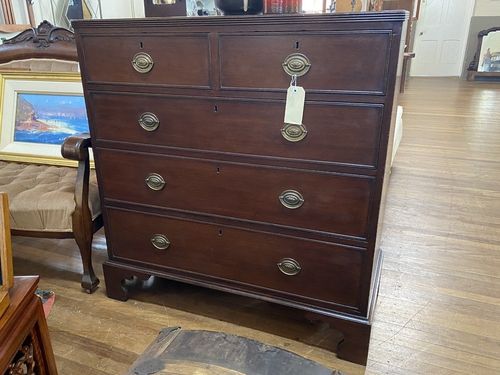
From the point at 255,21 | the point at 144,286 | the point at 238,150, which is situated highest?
the point at 255,21

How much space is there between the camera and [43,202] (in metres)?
1.61

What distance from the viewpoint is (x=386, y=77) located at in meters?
1.07

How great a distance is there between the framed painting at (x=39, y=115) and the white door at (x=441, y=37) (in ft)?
27.2

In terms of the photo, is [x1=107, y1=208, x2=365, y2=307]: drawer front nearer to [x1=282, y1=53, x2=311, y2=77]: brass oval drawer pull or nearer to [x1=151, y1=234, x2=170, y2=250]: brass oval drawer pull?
[x1=151, y1=234, x2=170, y2=250]: brass oval drawer pull

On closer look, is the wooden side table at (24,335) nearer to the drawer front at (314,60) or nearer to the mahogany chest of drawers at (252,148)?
the mahogany chest of drawers at (252,148)

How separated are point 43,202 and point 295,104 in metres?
1.10

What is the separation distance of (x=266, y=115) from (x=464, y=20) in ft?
28.6

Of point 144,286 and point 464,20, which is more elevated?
point 464,20

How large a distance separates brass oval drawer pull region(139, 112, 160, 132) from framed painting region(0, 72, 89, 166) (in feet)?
2.44

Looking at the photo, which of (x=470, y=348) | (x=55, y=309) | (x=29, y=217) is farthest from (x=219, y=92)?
(x=470, y=348)

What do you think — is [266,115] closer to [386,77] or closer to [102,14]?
[386,77]

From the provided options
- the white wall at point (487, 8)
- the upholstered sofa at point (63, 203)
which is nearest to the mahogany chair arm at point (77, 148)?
the upholstered sofa at point (63, 203)

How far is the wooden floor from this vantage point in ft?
4.66

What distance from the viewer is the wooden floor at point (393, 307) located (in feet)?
4.66
